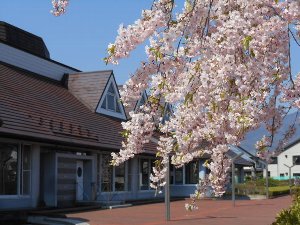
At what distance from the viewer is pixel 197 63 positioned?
6.02 meters

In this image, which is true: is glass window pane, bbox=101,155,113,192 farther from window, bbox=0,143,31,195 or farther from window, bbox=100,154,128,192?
window, bbox=0,143,31,195

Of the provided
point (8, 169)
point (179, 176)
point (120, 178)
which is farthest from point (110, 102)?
point (8, 169)

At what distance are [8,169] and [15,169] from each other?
493 mm

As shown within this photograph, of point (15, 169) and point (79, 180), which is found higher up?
point (15, 169)

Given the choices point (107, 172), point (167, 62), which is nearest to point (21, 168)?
point (107, 172)

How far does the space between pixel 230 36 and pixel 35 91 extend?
20.8 metres

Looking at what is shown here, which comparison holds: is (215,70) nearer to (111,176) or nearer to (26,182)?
(26,182)

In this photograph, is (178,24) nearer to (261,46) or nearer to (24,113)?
(261,46)

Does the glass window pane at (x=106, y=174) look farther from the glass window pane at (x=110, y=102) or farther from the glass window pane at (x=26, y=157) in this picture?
the glass window pane at (x=26, y=157)

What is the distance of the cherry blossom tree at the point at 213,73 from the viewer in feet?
18.0

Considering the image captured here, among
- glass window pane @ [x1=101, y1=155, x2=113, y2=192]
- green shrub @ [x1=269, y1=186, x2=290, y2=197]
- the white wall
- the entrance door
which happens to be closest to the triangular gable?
glass window pane @ [x1=101, y1=155, x2=113, y2=192]

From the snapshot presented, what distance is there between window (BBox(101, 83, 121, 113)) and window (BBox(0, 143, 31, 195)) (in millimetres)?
9822

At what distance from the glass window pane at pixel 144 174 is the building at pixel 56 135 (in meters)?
0.06

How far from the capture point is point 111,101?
105 feet
